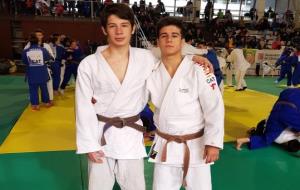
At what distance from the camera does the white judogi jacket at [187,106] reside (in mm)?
1949

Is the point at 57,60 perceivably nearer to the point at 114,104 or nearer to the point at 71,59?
the point at 71,59

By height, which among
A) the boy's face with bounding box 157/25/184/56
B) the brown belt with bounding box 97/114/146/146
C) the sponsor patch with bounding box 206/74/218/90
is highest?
the boy's face with bounding box 157/25/184/56

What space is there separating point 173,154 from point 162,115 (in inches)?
11.0

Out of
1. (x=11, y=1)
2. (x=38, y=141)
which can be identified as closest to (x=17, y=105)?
(x=38, y=141)

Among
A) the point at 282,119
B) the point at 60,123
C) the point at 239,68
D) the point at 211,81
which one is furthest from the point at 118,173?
the point at 239,68

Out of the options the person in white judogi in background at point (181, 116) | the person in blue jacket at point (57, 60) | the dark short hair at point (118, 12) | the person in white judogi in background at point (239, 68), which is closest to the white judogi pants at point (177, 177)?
the person in white judogi in background at point (181, 116)

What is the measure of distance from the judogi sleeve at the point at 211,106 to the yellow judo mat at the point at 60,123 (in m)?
2.57

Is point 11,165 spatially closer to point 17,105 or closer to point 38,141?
point 38,141

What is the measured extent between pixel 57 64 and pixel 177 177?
20.1 ft

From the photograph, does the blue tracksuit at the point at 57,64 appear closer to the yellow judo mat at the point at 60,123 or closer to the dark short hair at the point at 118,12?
the yellow judo mat at the point at 60,123

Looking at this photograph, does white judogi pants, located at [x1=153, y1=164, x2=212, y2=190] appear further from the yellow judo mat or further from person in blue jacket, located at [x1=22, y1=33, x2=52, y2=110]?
person in blue jacket, located at [x1=22, y1=33, x2=52, y2=110]

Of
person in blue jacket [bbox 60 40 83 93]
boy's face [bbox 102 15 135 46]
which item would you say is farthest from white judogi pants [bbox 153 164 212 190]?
person in blue jacket [bbox 60 40 83 93]

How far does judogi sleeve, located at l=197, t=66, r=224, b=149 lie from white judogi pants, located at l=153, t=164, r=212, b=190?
24 centimetres

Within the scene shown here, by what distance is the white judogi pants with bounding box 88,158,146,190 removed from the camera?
2059 millimetres
